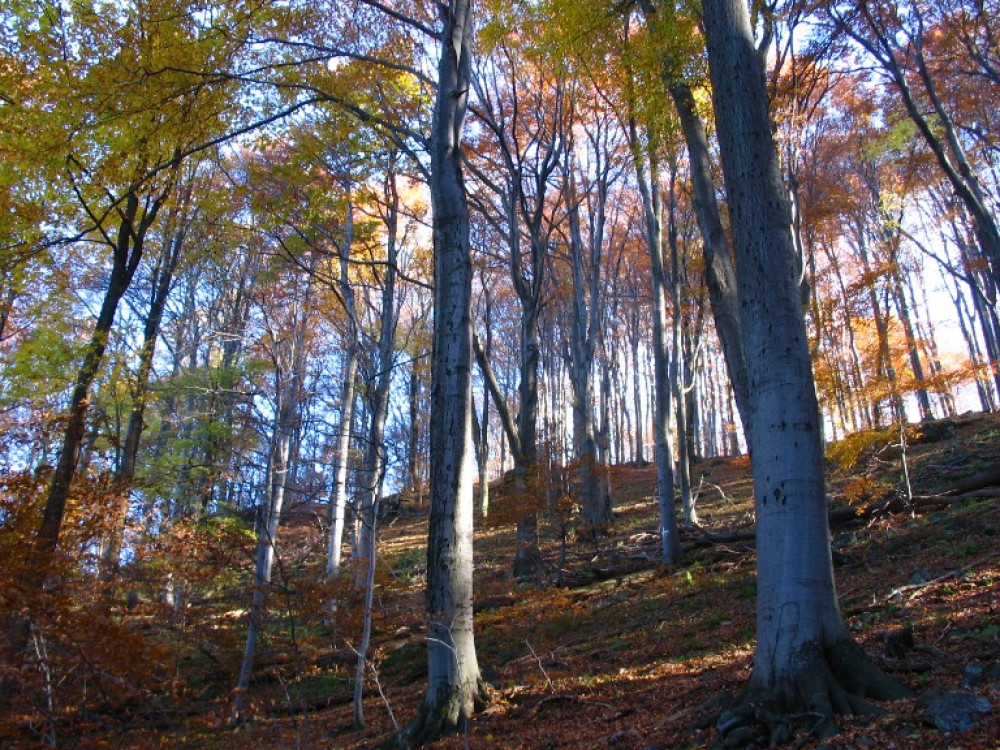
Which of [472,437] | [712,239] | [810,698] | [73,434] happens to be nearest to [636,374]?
[472,437]

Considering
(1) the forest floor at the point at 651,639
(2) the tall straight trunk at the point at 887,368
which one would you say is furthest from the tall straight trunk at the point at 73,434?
(2) the tall straight trunk at the point at 887,368

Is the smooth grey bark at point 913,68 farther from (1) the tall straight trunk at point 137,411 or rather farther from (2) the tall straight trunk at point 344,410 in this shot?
(1) the tall straight trunk at point 137,411

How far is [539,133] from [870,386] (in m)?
6.77

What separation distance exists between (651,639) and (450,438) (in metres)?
3.73

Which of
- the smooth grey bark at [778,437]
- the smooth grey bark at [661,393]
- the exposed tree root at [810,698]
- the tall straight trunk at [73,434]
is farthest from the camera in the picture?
the smooth grey bark at [661,393]

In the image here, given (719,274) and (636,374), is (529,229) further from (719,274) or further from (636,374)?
(636,374)

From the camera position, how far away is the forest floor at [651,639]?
13.3ft

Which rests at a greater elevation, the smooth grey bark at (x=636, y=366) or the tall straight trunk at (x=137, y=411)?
the smooth grey bark at (x=636, y=366)

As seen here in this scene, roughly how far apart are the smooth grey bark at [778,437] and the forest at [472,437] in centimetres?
2

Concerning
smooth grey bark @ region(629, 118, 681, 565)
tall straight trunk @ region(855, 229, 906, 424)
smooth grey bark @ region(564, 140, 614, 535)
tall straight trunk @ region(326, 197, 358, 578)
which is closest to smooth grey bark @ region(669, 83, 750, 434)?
smooth grey bark @ region(629, 118, 681, 565)

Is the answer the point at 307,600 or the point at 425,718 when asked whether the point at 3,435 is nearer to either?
the point at 307,600

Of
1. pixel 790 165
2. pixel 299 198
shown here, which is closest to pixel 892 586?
pixel 790 165

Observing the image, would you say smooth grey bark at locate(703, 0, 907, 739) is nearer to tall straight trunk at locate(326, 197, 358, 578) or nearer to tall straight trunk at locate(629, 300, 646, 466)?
tall straight trunk at locate(326, 197, 358, 578)

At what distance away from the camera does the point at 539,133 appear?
11289mm
